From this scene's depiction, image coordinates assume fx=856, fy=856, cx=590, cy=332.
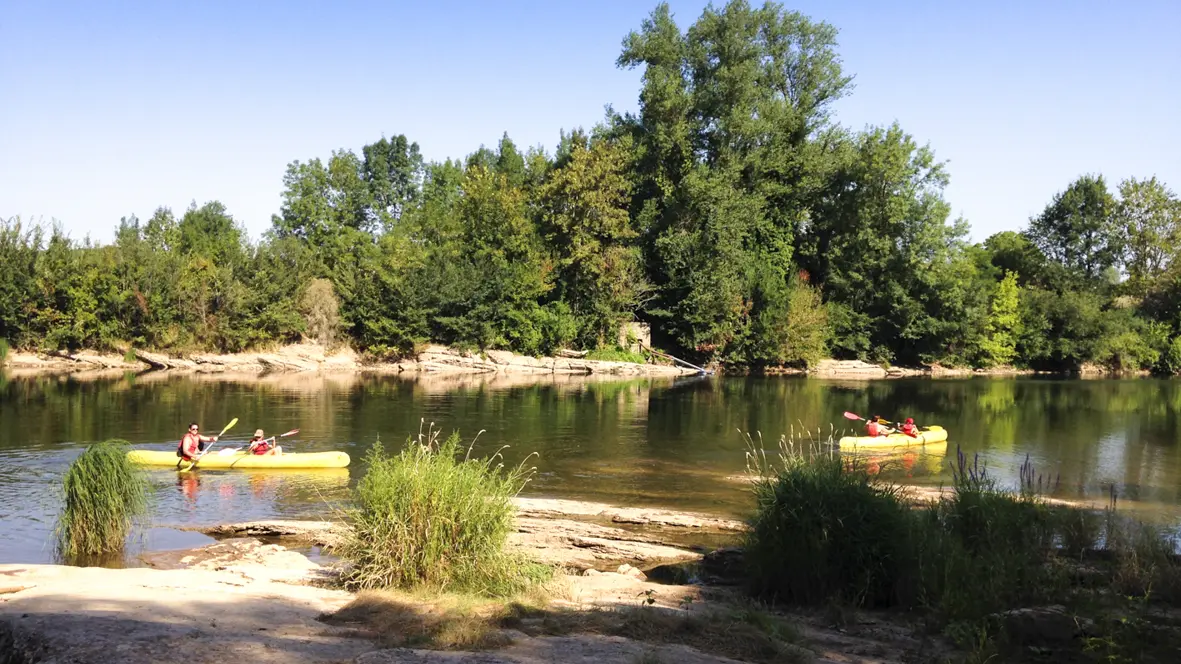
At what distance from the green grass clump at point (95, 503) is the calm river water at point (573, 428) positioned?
49cm

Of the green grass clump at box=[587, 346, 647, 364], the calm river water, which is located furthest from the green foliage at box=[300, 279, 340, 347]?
the green grass clump at box=[587, 346, 647, 364]

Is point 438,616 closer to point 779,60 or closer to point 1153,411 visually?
point 1153,411

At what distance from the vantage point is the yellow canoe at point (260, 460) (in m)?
19.8

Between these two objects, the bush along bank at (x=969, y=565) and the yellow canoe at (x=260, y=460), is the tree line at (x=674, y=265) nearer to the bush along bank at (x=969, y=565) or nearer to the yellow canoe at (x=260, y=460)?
the yellow canoe at (x=260, y=460)

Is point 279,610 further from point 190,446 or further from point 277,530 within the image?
point 190,446

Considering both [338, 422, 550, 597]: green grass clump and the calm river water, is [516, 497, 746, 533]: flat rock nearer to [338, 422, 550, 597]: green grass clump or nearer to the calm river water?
the calm river water

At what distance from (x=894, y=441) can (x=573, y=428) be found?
31.3ft

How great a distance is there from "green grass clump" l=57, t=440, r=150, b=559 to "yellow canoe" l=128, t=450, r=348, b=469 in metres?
7.29

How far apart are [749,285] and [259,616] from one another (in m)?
49.3

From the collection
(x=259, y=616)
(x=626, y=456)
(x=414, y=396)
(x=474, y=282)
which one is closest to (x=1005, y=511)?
(x=259, y=616)

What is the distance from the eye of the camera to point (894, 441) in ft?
78.4

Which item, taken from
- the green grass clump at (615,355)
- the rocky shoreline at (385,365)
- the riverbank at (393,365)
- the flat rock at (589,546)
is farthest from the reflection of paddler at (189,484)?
the green grass clump at (615,355)

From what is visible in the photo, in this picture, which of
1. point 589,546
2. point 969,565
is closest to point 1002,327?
point 589,546

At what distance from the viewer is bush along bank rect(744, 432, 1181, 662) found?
720cm
